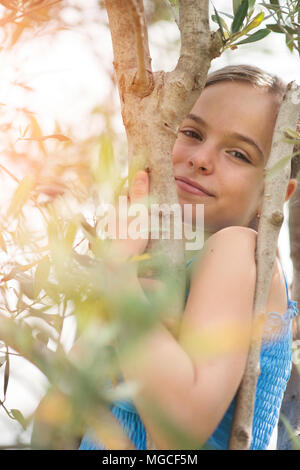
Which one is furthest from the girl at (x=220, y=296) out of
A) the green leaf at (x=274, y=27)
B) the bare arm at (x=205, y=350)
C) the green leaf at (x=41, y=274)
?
the green leaf at (x=274, y=27)

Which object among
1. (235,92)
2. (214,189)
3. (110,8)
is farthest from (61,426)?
(235,92)

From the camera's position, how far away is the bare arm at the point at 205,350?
747 millimetres

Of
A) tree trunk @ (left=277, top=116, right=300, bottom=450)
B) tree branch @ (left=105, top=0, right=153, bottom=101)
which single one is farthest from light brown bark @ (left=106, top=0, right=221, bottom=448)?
tree trunk @ (left=277, top=116, right=300, bottom=450)

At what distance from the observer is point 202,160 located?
126cm

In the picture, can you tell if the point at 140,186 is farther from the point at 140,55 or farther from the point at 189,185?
the point at 189,185

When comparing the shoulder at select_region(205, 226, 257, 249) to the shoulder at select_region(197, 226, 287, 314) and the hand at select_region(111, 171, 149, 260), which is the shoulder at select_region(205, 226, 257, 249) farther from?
the hand at select_region(111, 171, 149, 260)

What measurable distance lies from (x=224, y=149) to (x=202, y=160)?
8cm

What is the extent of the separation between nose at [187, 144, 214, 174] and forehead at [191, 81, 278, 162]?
63 millimetres

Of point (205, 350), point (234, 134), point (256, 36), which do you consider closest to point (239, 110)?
point (234, 134)

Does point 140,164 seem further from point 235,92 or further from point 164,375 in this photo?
point 235,92

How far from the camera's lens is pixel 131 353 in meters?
0.42

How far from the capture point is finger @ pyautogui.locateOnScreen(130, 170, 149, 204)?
793mm

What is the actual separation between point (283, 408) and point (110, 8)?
3.76ft

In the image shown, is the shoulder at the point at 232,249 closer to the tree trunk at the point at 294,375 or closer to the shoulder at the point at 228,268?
the shoulder at the point at 228,268
